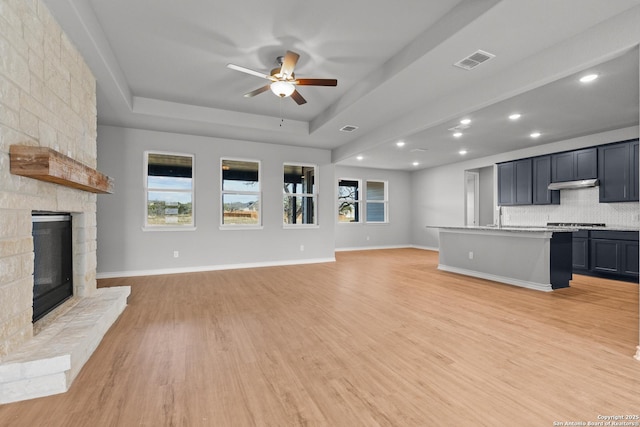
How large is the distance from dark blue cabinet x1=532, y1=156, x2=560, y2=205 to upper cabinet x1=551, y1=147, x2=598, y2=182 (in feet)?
0.39

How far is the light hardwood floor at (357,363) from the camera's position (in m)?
1.71

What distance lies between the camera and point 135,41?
337 centimetres

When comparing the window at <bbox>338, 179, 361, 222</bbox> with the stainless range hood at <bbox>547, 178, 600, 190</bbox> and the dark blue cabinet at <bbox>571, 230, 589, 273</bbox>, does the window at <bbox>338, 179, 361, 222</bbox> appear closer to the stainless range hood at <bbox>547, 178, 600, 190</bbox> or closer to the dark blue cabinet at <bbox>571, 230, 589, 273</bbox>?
the stainless range hood at <bbox>547, 178, 600, 190</bbox>

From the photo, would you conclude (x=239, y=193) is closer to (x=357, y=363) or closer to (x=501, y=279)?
(x=357, y=363)

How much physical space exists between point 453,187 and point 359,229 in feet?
10.6

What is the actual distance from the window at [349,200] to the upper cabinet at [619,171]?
611cm

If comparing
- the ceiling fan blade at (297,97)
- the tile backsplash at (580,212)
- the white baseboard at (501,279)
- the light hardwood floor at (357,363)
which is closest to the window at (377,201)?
the tile backsplash at (580,212)

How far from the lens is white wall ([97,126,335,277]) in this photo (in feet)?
18.4

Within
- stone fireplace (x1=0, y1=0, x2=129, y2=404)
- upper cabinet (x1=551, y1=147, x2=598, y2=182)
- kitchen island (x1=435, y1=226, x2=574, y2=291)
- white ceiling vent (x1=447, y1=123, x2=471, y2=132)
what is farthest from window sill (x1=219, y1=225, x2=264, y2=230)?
upper cabinet (x1=551, y1=147, x2=598, y2=182)

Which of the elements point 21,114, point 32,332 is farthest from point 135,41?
point 32,332

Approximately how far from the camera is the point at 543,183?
665 centimetres

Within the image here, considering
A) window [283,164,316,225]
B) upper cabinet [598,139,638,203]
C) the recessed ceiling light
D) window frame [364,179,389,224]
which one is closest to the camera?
the recessed ceiling light

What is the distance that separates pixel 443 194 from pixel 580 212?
3792 mm

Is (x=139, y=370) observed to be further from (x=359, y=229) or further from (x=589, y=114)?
(x=359, y=229)
